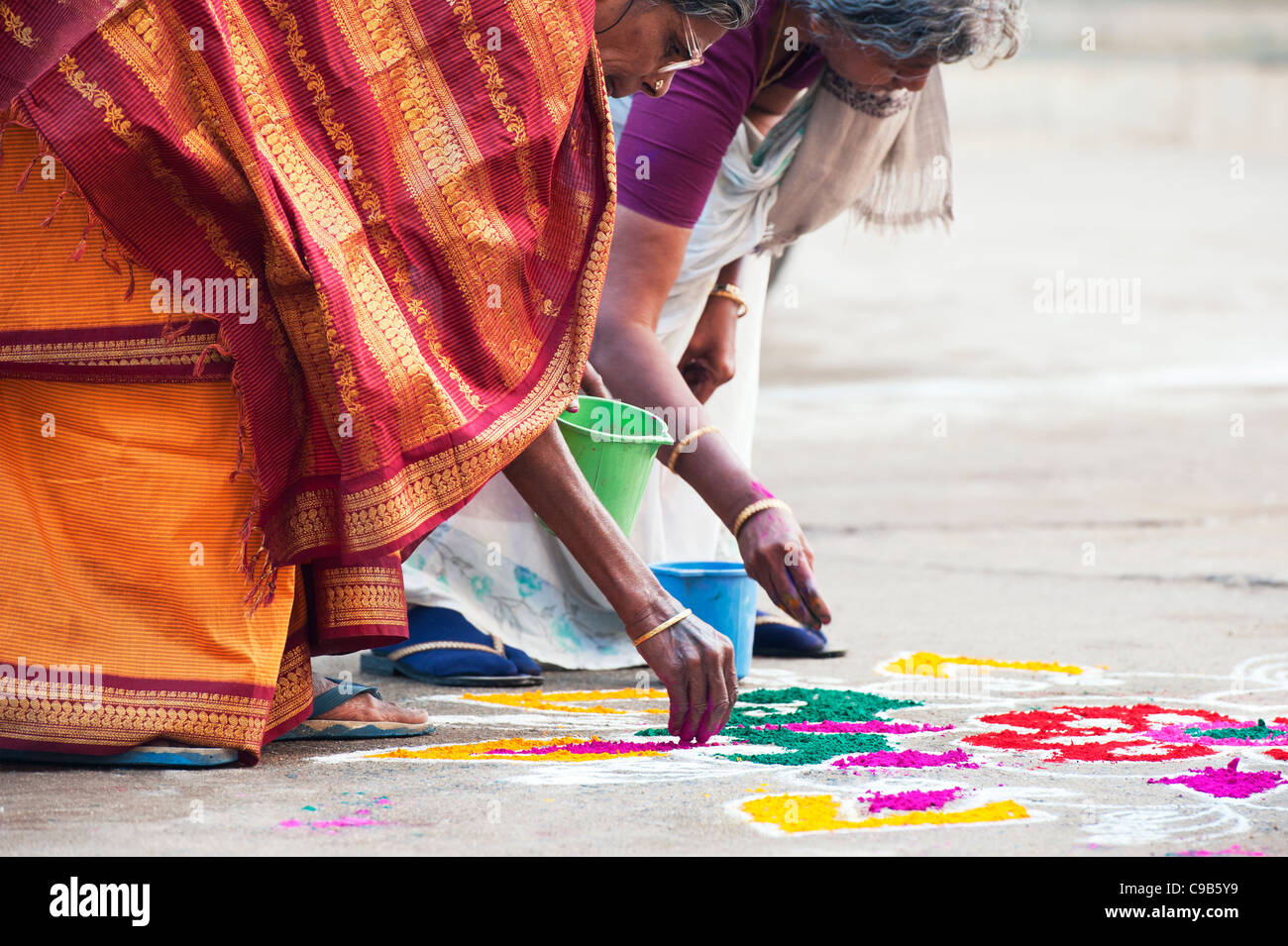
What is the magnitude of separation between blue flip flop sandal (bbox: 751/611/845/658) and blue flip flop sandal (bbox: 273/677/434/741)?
120 centimetres

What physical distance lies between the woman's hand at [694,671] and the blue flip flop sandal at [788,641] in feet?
4.31

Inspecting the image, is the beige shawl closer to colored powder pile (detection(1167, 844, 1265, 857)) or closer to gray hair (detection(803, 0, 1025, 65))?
gray hair (detection(803, 0, 1025, 65))

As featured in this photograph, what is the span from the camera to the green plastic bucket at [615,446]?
298cm

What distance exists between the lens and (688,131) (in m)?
3.21

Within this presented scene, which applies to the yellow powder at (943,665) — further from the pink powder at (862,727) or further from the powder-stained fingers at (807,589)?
the powder-stained fingers at (807,589)

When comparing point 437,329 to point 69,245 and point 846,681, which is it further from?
point 846,681

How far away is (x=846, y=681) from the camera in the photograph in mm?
3371

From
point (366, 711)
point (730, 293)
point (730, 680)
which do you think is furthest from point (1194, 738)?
point (730, 293)

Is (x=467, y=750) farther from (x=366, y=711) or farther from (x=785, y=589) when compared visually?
(x=785, y=589)

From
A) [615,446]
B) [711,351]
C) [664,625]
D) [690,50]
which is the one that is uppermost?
[690,50]

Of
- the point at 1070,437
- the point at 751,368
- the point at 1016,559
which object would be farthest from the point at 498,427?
the point at 1070,437

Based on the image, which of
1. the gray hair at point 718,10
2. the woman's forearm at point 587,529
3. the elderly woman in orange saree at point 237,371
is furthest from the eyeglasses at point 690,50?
the woman's forearm at point 587,529

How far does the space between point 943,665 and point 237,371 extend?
1.86 metres

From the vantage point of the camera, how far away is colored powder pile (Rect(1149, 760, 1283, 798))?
230cm
